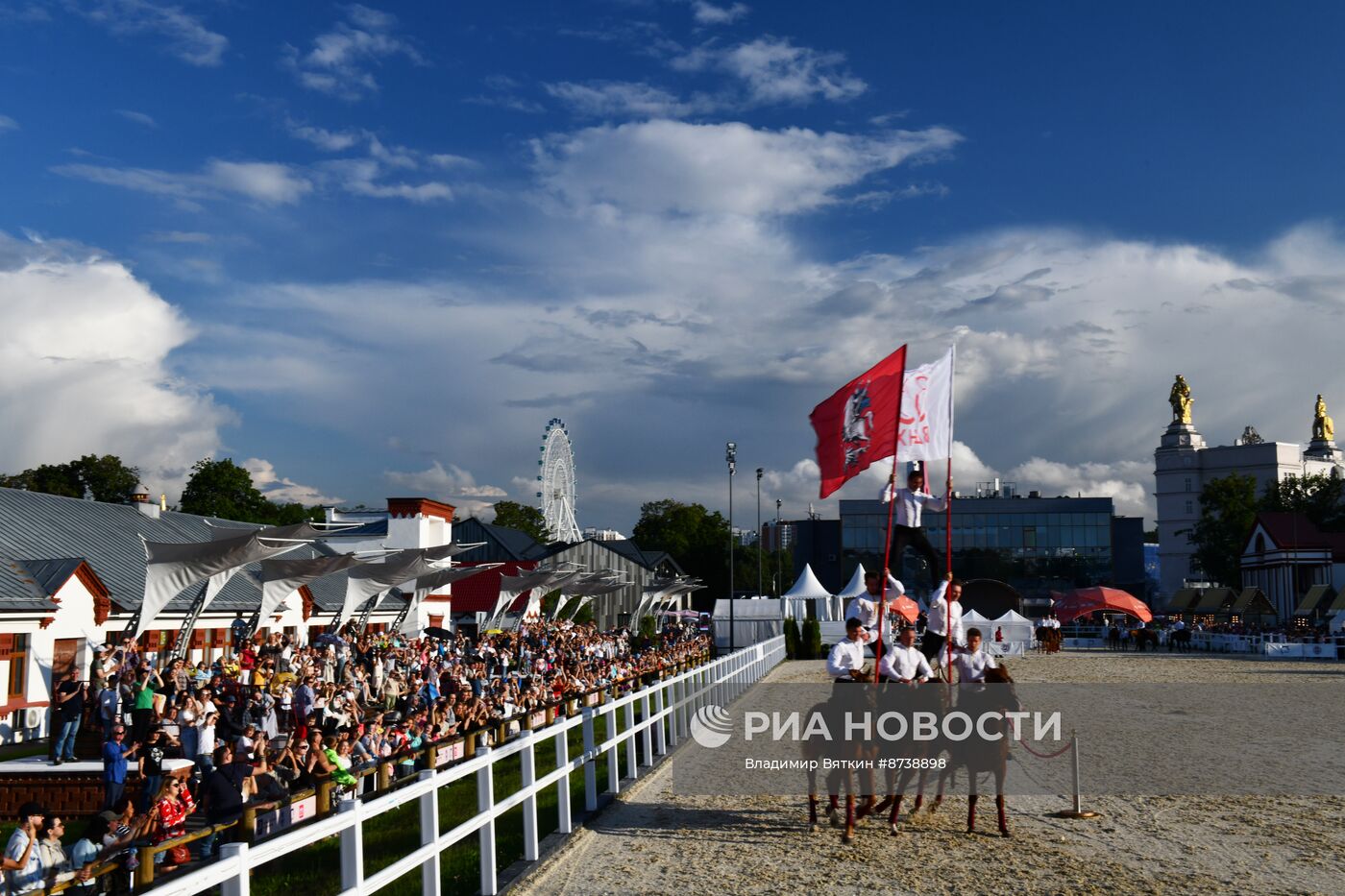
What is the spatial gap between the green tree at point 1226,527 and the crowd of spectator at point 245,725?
271 feet

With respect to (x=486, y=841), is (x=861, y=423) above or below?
above

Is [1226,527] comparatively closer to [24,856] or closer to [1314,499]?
[1314,499]

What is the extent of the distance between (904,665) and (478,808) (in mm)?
4424

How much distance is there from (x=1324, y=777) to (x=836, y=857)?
798cm

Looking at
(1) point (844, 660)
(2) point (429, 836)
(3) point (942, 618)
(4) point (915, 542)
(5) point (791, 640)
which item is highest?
(4) point (915, 542)

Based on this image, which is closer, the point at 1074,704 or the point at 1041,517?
the point at 1074,704

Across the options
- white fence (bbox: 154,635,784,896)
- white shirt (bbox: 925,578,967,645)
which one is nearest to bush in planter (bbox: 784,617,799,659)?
white fence (bbox: 154,635,784,896)

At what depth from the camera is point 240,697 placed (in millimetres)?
18859

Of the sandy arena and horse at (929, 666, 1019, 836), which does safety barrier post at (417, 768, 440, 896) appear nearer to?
the sandy arena

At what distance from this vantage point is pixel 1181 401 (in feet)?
507

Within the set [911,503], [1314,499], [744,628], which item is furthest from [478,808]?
A: [1314,499]

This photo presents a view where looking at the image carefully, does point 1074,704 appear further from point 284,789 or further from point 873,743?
point 284,789

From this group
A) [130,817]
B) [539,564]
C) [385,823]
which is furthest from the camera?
[539,564]

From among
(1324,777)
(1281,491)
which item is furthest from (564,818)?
(1281,491)
